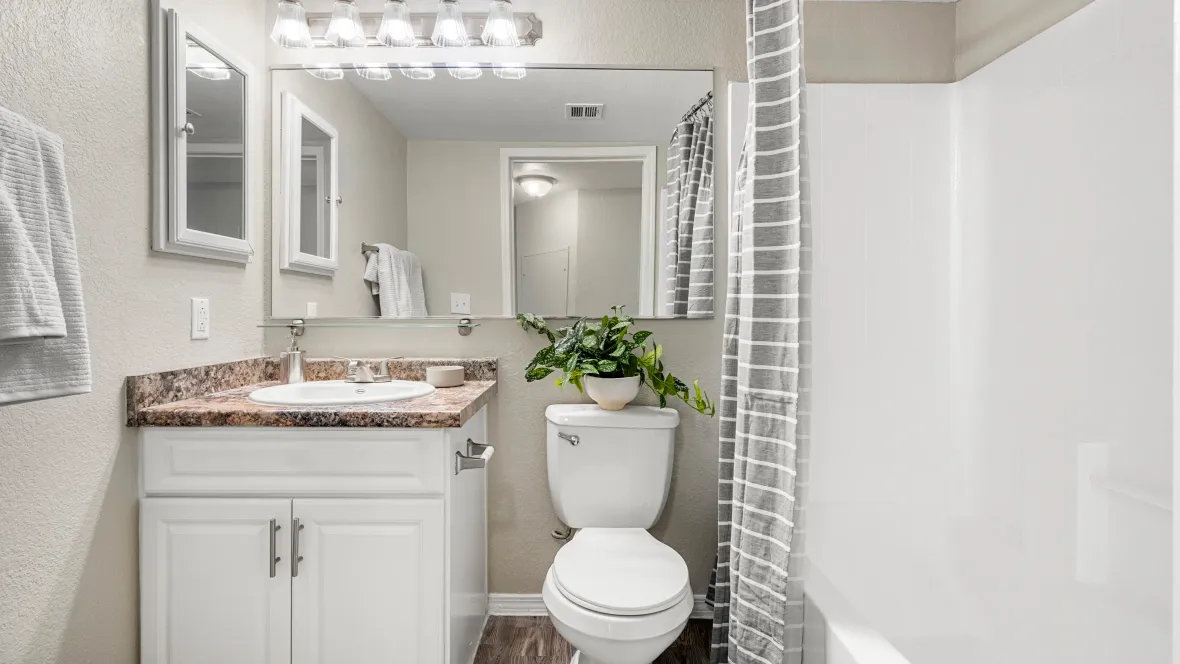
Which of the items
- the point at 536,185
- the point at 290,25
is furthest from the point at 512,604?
the point at 290,25

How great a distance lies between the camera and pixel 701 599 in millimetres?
2020

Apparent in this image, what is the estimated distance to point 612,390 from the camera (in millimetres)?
1779

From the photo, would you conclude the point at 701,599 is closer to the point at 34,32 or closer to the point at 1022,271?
the point at 1022,271

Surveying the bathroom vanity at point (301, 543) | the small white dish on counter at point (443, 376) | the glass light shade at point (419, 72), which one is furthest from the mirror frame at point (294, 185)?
the bathroom vanity at point (301, 543)

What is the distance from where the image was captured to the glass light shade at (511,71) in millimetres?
1945

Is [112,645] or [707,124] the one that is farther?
[707,124]

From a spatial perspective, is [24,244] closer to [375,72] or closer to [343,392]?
[343,392]

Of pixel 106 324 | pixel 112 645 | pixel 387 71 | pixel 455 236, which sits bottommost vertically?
pixel 112 645

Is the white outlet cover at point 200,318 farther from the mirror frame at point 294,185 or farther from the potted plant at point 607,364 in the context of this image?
the potted plant at point 607,364

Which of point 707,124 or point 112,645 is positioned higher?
point 707,124

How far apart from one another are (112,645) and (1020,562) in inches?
92.8

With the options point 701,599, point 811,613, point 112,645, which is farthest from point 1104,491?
point 112,645

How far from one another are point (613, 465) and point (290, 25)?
1758mm

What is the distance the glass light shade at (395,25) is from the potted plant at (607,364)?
3.60 feet
